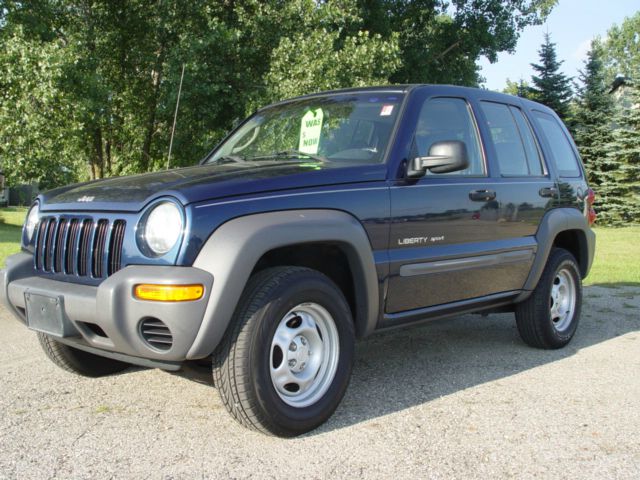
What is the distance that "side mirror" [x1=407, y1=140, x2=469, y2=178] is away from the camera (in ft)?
12.7

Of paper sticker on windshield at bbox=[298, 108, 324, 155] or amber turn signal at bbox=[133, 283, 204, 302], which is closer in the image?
amber turn signal at bbox=[133, 283, 204, 302]

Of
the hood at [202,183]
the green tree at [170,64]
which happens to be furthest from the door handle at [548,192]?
the green tree at [170,64]

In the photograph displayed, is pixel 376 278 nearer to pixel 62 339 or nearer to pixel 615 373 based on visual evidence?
pixel 62 339

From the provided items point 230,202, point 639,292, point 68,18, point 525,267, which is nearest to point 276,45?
point 68,18

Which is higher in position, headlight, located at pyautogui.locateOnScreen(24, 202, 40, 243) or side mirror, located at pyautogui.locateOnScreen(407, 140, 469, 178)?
side mirror, located at pyautogui.locateOnScreen(407, 140, 469, 178)

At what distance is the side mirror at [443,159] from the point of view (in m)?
3.89

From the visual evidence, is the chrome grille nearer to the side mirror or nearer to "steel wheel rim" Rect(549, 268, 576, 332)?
the side mirror

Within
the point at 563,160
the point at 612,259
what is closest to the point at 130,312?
the point at 563,160

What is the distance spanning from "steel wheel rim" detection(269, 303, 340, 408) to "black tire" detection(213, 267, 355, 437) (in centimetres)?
2

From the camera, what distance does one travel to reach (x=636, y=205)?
26203 mm

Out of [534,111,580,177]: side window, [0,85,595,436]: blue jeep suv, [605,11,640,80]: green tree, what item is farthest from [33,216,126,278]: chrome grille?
[605,11,640,80]: green tree

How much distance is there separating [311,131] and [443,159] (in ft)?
3.25

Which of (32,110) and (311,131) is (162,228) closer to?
(311,131)

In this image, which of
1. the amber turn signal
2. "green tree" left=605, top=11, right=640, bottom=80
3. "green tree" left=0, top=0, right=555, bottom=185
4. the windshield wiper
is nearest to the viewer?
the amber turn signal
